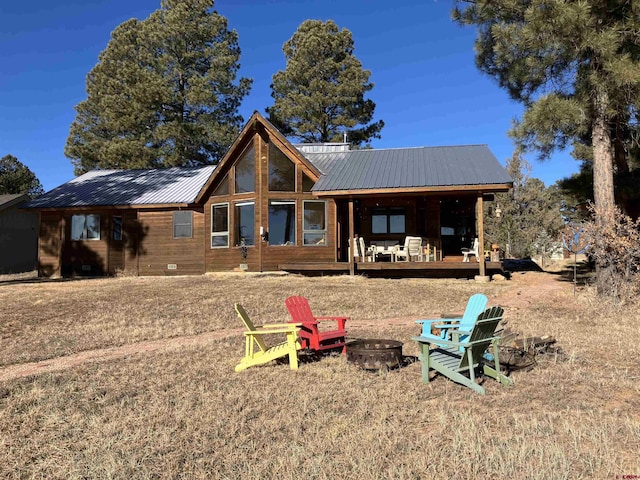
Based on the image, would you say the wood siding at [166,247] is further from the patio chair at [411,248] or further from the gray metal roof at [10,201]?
the gray metal roof at [10,201]

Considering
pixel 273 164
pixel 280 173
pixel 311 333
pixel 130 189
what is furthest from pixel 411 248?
pixel 130 189

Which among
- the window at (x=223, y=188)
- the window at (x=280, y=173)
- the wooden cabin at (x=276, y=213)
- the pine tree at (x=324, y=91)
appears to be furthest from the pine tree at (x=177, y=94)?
the window at (x=280, y=173)

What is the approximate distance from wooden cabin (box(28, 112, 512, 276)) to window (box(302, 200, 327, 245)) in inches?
1.4

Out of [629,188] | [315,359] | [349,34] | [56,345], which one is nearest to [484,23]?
[629,188]

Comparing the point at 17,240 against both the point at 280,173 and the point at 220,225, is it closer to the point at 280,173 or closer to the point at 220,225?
the point at 220,225

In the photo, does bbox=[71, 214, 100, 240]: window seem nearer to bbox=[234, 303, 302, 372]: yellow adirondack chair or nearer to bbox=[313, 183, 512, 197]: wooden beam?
bbox=[313, 183, 512, 197]: wooden beam

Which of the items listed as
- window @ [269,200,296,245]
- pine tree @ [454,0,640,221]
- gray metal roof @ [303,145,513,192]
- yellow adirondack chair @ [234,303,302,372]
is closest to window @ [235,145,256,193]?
window @ [269,200,296,245]

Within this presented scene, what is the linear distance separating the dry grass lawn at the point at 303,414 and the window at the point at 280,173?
913 centimetres

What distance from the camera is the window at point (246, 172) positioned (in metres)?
17.4

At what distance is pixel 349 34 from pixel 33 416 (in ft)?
106

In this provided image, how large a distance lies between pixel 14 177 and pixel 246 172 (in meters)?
37.1

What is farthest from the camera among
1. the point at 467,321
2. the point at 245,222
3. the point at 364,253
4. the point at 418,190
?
the point at 245,222

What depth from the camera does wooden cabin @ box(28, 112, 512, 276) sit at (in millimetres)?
16062

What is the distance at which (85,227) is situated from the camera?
20391mm
